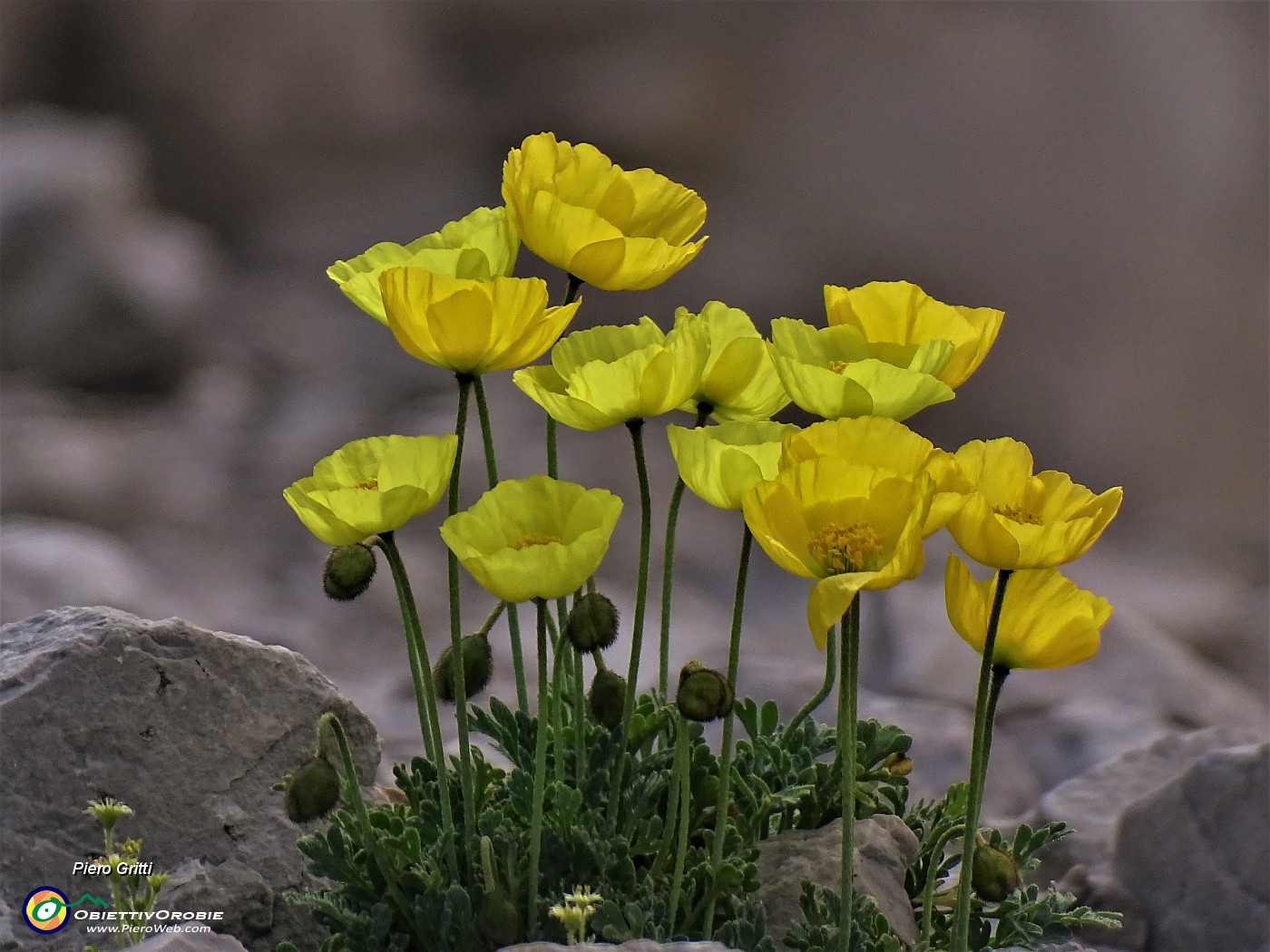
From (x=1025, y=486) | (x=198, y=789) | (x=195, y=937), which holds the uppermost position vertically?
(x=1025, y=486)

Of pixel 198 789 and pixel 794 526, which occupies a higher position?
pixel 794 526

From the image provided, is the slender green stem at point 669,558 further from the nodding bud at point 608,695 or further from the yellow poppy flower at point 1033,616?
the yellow poppy flower at point 1033,616

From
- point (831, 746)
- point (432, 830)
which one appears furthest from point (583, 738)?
point (831, 746)

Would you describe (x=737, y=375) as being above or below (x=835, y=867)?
above

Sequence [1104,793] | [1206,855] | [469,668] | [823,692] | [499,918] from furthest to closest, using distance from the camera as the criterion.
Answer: [1104,793] → [1206,855] → [823,692] → [469,668] → [499,918]

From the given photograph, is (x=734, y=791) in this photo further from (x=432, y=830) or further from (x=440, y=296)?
(x=440, y=296)

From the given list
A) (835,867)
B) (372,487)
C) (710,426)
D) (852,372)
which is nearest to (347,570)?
(372,487)

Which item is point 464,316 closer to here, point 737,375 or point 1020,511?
point 737,375
